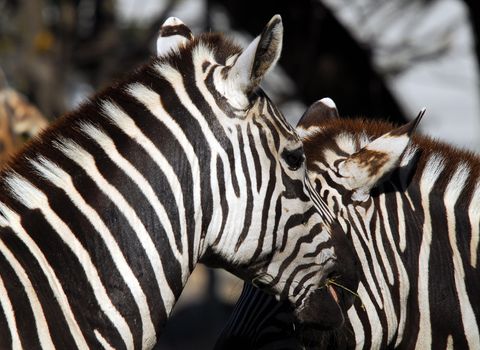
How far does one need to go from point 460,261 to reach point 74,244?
7.28ft

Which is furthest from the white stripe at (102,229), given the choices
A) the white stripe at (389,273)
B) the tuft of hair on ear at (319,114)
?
the tuft of hair on ear at (319,114)

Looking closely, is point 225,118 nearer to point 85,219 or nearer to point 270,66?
point 270,66

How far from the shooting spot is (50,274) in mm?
3473

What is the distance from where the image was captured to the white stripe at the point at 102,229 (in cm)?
360

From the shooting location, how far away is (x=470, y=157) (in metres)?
4.98

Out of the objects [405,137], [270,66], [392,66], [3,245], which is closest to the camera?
[3,245]

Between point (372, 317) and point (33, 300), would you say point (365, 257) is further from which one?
point (33, 300)

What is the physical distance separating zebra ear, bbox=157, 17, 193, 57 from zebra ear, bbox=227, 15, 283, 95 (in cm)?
60

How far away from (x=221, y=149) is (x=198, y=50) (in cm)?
54

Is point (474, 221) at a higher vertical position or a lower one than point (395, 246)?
higher

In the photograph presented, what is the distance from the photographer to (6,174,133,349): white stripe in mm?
3539

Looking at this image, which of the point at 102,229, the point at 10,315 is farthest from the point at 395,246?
the point at 10,315

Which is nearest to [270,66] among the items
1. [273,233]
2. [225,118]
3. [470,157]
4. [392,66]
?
[225,118]

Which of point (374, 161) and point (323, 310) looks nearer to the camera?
point (323, 310)
